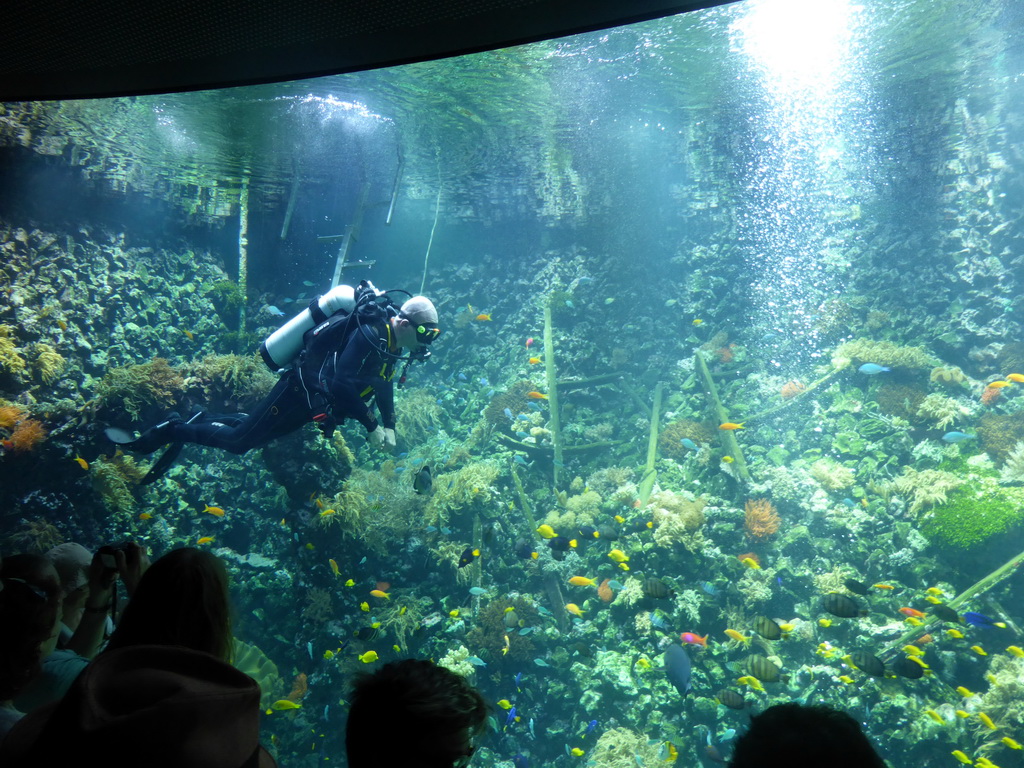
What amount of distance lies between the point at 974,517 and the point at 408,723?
33.9ft

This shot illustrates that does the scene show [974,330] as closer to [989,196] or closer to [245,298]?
[989,196]

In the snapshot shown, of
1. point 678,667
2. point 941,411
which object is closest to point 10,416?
point 678,667

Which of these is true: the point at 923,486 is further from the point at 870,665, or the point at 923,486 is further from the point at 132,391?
the point at 132,391

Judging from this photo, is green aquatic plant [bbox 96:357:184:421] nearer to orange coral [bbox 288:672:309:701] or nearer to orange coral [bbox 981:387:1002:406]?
orange coral [bbox 288:672:309:701]

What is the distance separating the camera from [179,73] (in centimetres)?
234

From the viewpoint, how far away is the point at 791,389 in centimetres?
1241

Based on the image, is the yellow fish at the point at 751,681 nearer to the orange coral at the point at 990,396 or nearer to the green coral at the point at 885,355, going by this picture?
the green coral at the point at 885,355

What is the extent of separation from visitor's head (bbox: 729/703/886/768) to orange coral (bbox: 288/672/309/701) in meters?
8.20

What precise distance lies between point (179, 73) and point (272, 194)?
16.4 m

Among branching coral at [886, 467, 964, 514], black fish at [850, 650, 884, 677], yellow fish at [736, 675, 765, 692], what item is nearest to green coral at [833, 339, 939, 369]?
branching coral at [886, 467, 964, 514]

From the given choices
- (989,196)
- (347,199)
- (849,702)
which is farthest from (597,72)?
(849,702)

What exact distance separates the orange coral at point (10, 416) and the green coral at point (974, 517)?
1508 cm

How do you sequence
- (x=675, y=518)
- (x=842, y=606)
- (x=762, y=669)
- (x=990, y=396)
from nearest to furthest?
1. (x=842, y=606)
2. (x=762, y=669)
3. (x=675, y=518)
4. (x=990, y=396)

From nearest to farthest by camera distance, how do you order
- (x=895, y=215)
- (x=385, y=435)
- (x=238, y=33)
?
(x=238, y=33) → (x=385, y=435) → (x=895, y=215)
